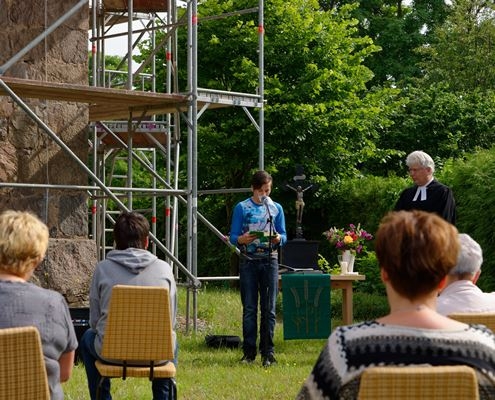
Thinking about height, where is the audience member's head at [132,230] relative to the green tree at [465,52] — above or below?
below

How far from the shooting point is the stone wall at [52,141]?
1160 cm

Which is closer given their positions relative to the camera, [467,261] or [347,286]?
[467,261]

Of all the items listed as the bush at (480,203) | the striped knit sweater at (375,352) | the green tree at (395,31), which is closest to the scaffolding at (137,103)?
the bush at (480,203)

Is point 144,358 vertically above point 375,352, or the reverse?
point 375,352

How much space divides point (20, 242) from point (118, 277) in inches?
74.7

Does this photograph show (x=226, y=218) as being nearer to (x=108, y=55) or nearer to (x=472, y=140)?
(x=472, y=140)

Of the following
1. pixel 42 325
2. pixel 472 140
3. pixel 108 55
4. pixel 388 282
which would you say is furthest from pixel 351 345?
pixel 108 55

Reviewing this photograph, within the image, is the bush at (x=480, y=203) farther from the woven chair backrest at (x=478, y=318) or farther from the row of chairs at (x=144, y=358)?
the woven chair backrest at (x=478, y=318)

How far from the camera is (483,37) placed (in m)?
31.9

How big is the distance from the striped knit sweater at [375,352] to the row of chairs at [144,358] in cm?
5

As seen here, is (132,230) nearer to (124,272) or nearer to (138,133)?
(124,272)

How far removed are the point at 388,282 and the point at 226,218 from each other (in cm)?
2123

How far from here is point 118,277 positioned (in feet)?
20.6

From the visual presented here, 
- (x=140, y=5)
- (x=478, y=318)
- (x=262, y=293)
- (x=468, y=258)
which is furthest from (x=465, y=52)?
(x=478, y=318)
